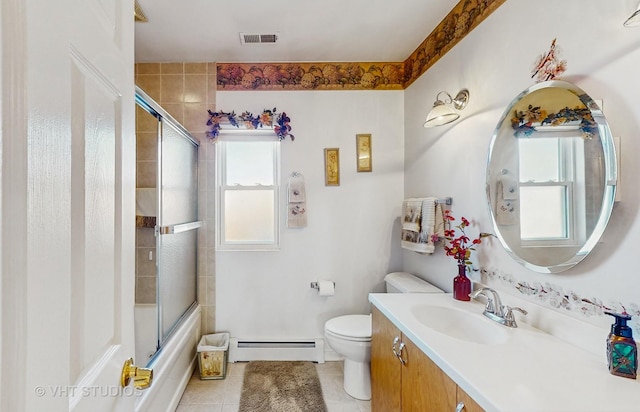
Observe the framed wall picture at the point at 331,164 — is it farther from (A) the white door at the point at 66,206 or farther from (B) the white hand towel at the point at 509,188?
(A) the white door at the point at 66,206

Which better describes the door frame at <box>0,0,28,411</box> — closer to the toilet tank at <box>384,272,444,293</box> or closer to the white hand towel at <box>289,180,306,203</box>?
the toilet tank at <box>384,272,444,293</box>

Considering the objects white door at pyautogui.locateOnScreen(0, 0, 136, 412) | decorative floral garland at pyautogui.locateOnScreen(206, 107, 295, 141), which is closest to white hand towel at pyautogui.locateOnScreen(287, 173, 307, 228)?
decorative floral garland at pyautogui.locateOnScreen(206, 107, 295, 141)

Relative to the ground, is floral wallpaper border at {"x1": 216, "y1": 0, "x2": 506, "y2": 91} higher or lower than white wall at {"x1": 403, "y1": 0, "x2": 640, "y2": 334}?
higher

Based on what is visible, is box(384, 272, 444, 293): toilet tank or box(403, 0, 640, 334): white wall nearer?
box(403, 0, 640, 334): white wall

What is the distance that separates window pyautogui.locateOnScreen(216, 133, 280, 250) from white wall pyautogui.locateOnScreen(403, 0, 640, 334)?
3.94 feet

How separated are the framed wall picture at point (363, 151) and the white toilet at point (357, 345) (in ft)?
3.29

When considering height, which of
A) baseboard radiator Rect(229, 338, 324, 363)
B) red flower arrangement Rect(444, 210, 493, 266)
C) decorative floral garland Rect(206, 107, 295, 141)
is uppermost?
decorative floral garland Rect(206, 107, 295, 141)

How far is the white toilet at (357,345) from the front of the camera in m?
1.96

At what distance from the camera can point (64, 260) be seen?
449mm

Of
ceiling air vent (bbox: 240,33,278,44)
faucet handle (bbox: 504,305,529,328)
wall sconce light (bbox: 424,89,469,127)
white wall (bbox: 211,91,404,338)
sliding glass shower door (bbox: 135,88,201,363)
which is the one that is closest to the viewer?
faucet handle (bbox: 504,305,529,328)

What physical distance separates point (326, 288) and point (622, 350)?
177cm

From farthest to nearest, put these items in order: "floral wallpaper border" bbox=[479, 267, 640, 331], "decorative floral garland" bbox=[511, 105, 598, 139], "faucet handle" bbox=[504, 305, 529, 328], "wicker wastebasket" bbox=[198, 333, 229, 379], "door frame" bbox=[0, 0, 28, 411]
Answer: "wicker wastebasket" bbox=[198, 333, 229, 379]
"faucet handle" bbox=[504, 305, 529, 328]
"decorative floral garland" bbox=[511, 105, 598, 139]
"floral wallpaper border" bbox=[479, 267, 640, 331]
"door frame" bbox=[0, 0, 28, 411]

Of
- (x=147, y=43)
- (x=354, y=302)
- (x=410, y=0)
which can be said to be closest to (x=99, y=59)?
(x=410, y=0)

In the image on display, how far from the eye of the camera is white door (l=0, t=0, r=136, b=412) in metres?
0.35
